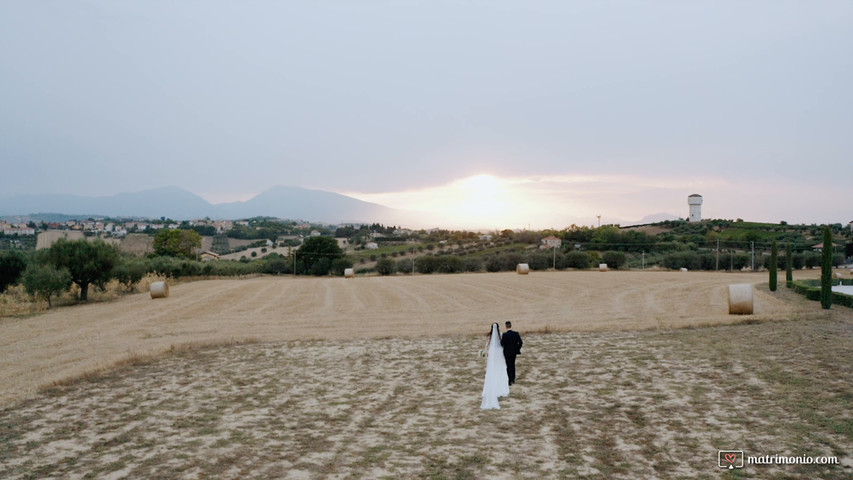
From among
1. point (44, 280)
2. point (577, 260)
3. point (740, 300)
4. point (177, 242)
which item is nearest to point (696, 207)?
point (577, 260)

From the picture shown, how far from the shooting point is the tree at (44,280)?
3153 centimetres

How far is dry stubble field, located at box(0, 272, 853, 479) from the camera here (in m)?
8.71

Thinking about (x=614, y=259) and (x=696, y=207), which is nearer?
(x=614, y=259)

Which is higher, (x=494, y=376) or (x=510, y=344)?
(x=510, y=344)

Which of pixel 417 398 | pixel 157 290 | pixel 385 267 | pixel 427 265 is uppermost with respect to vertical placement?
pixel 427 265

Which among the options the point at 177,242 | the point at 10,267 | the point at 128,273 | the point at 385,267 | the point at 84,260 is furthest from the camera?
the point at 177,242

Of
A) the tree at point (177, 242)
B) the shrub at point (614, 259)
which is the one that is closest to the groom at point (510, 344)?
the shrub at point (614, 259)

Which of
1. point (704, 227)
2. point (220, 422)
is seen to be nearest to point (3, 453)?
point (220, 422)

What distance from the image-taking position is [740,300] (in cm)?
2583

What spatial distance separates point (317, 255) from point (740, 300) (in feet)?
192

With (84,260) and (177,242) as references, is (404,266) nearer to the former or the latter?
(84,260)

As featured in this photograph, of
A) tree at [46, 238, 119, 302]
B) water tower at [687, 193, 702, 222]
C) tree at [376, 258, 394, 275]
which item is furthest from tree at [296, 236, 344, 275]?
water tower at [687, 193, 702, 222]

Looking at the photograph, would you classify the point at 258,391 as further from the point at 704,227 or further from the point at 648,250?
the point at 704,227

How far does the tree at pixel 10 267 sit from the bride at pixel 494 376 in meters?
37.8
